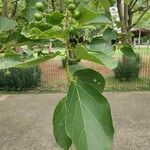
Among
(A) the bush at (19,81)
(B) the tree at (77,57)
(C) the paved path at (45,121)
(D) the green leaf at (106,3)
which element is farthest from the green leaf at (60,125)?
(A) the bush at (19,81)

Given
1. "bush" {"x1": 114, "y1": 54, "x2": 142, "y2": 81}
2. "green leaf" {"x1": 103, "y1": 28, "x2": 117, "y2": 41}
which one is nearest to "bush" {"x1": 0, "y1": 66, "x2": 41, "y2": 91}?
"bush" {"x1": 114, "y1": 54, "x2": 142, "y2": 81}

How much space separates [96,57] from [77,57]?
0.17ft

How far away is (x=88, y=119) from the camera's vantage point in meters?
0.57

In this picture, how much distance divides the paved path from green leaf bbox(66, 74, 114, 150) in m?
5.52

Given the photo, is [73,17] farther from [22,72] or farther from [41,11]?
[22,72]

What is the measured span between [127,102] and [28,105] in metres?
2.30

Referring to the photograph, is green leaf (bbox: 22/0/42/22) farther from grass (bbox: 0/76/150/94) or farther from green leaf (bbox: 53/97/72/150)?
grass (bbox: 0/76/150/94)

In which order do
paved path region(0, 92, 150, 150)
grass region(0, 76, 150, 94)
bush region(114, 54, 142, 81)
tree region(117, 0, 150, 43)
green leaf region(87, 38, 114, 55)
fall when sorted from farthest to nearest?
bush region(114, 54, 142, 81) < grass region(0, 76, 150, 94) < paved path region(0, 92, 150, 150) < tree region(117, 0, 150, 43) < green leaf region(87, 38, 114, 55)

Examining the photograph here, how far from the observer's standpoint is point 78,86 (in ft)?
2.00

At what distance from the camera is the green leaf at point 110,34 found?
0.76 m

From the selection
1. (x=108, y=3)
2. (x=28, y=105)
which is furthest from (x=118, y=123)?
(x=108, y=3)

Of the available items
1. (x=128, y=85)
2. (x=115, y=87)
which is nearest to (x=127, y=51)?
(x=115, y=87)

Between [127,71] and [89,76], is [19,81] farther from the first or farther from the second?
[89,76]

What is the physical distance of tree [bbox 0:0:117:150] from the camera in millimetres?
509
